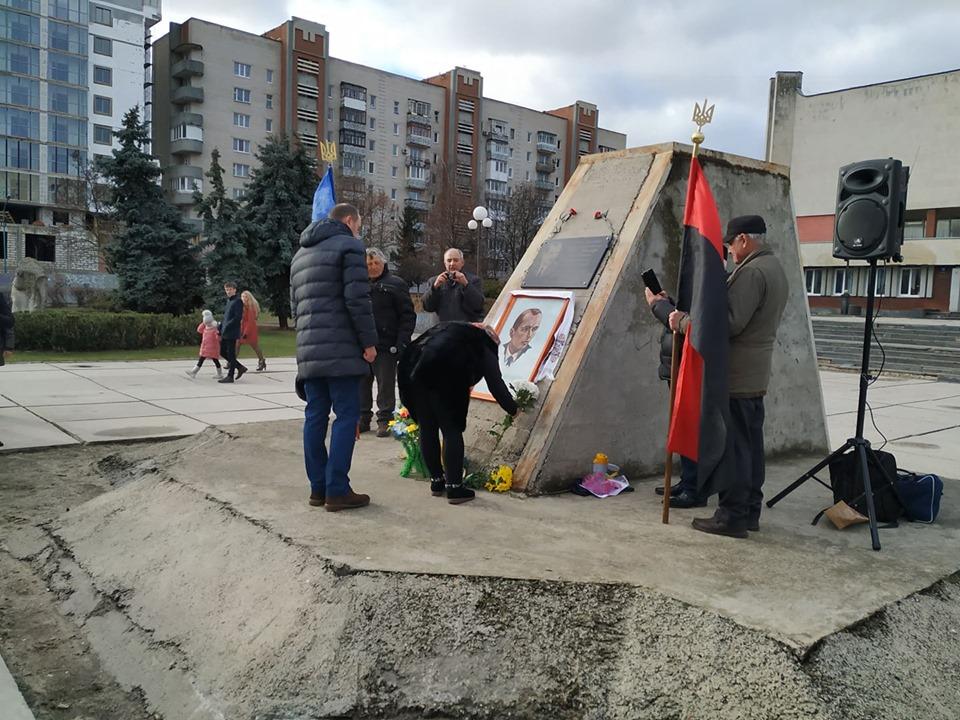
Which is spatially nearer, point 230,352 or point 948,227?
point 230,352

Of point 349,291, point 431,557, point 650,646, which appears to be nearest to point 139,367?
point 349,291

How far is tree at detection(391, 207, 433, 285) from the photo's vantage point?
50.1m

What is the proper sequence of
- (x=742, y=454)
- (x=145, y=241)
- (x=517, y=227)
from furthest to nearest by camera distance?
(x=517, y=227)
(x=145, y=241)
(x=742, y=454)

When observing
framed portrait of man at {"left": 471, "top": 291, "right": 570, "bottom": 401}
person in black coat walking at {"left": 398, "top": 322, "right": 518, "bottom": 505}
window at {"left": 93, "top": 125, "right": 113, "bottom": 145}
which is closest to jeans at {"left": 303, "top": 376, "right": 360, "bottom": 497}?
person in black coat walking at {"left": 398, "top": 322, "right": 518, "bottom": 505}

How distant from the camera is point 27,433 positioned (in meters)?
8.74

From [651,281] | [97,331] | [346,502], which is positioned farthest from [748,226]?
[97,331]

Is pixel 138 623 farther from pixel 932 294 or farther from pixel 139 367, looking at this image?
pixel 932 294

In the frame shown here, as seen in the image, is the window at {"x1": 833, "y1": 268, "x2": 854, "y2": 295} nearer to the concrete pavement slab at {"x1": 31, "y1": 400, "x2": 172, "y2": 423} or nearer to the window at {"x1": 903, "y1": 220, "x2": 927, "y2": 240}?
the window at {"x1": 903, "y1": 220, "x2": 927, "y2": 240}

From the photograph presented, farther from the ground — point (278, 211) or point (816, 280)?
point (278, 211)

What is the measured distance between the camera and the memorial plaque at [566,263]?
6.42 metres

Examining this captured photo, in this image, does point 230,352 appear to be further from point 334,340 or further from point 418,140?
point 418,140

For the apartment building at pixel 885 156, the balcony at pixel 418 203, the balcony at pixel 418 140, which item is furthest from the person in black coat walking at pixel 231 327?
the balcony at pixel 418 140

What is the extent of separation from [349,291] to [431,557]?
1.83m

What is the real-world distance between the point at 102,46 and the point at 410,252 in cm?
3737
